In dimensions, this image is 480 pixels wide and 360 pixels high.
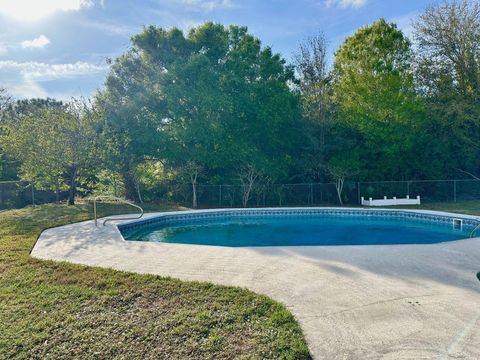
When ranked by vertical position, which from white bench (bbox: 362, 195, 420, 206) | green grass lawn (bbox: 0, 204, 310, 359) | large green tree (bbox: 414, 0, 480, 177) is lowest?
green grass lawn (bbox: 0, 204, 310, 359)

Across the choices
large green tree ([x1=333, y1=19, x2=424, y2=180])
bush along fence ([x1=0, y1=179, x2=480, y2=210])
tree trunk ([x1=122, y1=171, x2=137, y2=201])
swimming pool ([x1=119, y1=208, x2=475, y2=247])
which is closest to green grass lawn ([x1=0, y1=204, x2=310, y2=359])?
swimming pool ([x1=119, y1=208, x2=475, y2=247])

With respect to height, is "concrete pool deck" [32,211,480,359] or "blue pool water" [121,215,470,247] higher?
"concrete pool deck" [32,211,480,359]

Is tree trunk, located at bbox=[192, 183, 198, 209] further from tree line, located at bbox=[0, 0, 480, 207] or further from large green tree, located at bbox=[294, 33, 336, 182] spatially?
large green tree, located at bbox=[294, 33, 336, 182]

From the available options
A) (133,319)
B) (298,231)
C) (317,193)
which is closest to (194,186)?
(317,193)

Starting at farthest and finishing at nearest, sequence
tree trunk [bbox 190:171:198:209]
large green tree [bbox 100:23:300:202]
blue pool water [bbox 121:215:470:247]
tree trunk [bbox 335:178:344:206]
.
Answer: tree trunk [bbox 335:178:344:206] < tree trunk [bbox 190:171:198:209] < large green tree [bbox 100:23:300:202] < blue pool water [bbox 121:215:470:247]

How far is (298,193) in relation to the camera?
1786 centimetres

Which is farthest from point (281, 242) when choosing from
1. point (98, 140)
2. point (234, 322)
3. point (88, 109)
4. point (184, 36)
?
point (184, 36)

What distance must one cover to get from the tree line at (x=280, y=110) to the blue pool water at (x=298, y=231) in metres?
3.62

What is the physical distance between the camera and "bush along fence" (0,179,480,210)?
687 inches

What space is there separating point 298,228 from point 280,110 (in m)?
6.98

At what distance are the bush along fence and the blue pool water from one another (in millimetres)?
3197

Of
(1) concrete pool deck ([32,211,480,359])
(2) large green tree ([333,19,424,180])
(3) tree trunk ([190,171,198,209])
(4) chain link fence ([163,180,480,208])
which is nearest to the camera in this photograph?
(1) concrete pool deck ([32,211,480,359])

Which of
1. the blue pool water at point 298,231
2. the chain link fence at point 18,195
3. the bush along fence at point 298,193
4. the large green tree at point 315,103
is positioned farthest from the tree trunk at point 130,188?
the large green tree at point 315,103

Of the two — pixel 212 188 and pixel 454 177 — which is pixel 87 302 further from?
pixel 454 177
